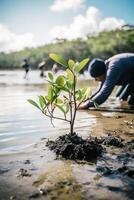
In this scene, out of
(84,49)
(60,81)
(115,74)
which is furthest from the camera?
(84,49)

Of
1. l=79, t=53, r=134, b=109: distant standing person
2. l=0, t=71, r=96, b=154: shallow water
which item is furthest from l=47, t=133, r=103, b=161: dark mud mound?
l=79, t=53, r=134, b=109: distant standing person

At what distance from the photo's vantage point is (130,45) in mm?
75188

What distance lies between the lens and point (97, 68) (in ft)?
17.5

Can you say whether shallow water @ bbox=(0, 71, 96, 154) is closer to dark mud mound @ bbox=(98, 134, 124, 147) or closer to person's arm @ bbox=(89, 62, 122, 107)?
person's arm @ bbox=(89, 62, 122, 107)

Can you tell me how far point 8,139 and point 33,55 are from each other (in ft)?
303

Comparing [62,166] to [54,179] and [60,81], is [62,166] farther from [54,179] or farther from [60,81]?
[60,81]

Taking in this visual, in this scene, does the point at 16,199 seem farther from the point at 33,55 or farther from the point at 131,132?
the point at 33,55

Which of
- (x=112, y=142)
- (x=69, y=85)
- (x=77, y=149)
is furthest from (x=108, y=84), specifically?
(x=77, y=149)

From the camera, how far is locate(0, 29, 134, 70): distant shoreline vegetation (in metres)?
75.2

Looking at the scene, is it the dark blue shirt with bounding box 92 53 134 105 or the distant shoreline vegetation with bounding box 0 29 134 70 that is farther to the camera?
the distant shoreline vegetation with bounding box 0 29 134 70

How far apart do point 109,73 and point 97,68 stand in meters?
0.22

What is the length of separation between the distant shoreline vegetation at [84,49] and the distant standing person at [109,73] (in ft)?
197

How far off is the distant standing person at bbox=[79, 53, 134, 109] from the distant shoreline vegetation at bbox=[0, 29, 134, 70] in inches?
2363

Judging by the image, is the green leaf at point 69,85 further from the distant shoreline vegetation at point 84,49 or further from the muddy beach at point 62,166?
the distant shoreline vegetation at point 84,49
